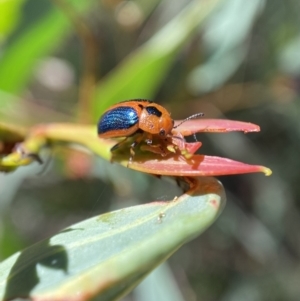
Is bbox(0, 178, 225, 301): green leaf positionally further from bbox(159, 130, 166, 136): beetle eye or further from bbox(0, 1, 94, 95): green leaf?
bbox(0, 1, 94, 95): green leaf

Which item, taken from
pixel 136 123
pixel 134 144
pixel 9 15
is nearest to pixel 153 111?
pixel 136 123

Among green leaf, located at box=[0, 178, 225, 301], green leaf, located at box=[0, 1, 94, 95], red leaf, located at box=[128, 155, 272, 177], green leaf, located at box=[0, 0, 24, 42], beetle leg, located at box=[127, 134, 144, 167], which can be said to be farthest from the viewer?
green leaf, located at box=[0, 1, 94, 95]

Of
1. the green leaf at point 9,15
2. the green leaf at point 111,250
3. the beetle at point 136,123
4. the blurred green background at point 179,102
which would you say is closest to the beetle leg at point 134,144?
the beetle at point 136,123

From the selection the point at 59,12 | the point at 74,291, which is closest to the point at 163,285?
the point at 59,12

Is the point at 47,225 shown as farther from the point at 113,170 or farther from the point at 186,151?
the point at 186,151

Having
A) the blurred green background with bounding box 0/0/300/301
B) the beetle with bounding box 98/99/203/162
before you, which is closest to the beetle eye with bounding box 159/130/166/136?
the beetle with bounding box 98/99/203/162

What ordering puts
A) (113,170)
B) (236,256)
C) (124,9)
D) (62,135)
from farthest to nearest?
(236,256) < (124,9) < (113,170) < (62,135)

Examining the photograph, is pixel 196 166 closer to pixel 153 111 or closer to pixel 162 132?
pixel 162 132
